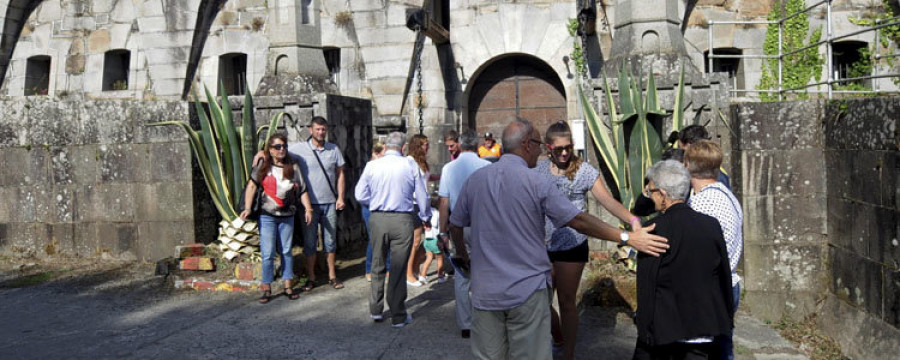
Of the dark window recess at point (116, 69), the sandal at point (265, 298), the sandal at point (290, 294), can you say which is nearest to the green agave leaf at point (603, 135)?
the sandal at point (290, 294)

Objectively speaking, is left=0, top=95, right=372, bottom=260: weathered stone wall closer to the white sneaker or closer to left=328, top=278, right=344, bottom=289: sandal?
left=328, top=278, right=344, bottom=289: sandal

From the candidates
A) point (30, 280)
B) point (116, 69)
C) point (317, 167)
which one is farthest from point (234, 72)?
point (317, 167)

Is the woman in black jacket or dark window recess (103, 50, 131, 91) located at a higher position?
dark window recess (103, 50, 131, 91)

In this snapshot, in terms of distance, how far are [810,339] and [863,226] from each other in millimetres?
1232

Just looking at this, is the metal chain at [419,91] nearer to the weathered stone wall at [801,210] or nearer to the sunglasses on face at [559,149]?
the weathered stone wall at [801,210]

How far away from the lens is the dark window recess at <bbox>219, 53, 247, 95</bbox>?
14188 mm

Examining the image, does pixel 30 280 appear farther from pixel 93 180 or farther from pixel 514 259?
pixel 514 259

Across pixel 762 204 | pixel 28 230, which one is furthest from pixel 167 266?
pixel 762 204

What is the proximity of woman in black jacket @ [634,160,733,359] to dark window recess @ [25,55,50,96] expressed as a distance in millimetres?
15049

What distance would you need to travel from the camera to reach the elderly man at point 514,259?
12.0ft

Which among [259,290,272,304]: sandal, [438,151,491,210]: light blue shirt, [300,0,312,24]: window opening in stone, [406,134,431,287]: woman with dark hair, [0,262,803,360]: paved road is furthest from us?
[300,0,312,24]: window opening in stone

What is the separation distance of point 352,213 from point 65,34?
356 inches

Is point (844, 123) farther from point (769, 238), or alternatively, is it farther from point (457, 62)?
point (457, 62)

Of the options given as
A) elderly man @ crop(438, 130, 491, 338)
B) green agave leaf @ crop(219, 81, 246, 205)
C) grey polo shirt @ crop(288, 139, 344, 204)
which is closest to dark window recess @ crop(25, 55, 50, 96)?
green agave leaf @ crop(219, 81, 246, 205)
